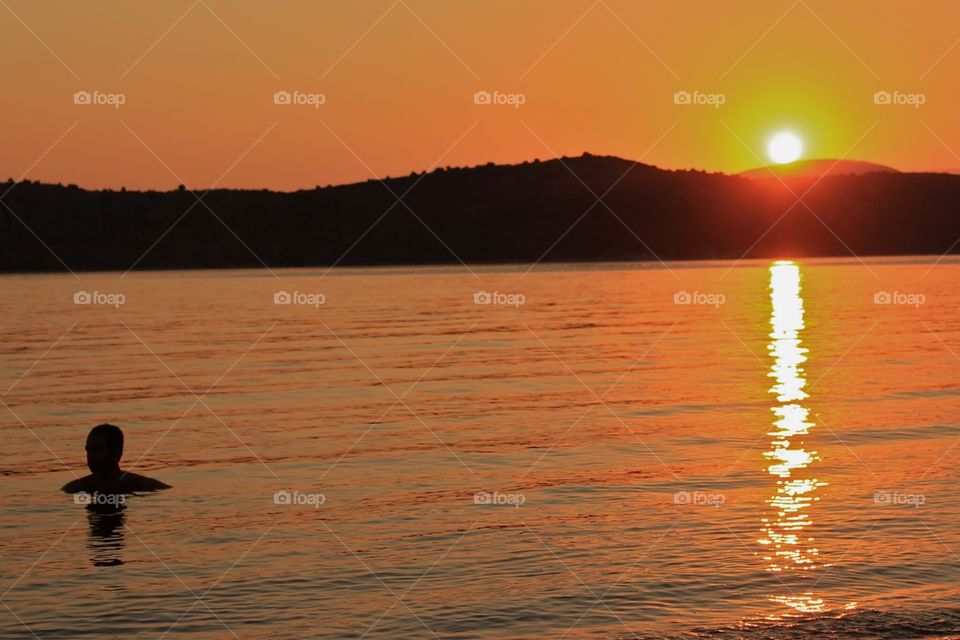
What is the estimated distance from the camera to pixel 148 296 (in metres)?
84.9

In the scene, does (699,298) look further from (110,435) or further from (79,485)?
(79,485)

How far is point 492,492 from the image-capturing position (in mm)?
18406

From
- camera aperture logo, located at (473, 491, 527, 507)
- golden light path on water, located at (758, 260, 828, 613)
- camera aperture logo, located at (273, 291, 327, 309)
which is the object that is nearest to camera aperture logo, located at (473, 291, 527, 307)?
camera aperture logo, located at (273, 291, 327, 309)

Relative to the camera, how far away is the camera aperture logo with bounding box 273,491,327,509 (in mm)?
17938

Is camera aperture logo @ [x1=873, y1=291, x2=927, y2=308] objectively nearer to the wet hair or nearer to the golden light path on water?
the golden light path on water

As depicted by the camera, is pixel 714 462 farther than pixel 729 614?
Yes

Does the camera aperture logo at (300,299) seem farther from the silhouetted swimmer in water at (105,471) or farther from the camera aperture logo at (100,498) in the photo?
the camera aperture logo at (100,498)

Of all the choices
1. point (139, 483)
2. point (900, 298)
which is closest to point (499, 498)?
point (139, 483)

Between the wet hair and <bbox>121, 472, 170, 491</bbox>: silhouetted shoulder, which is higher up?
the wet hair

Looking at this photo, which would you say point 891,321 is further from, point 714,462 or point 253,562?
point 253,562

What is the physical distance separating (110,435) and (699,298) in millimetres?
60363

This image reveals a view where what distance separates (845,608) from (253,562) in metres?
6.73

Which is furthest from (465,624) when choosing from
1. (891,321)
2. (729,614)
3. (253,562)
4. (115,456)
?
(891,321)

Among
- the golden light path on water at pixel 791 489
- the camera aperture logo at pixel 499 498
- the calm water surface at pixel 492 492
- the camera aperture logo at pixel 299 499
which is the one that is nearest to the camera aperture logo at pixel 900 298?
the calm water surface at pixel 492 492
